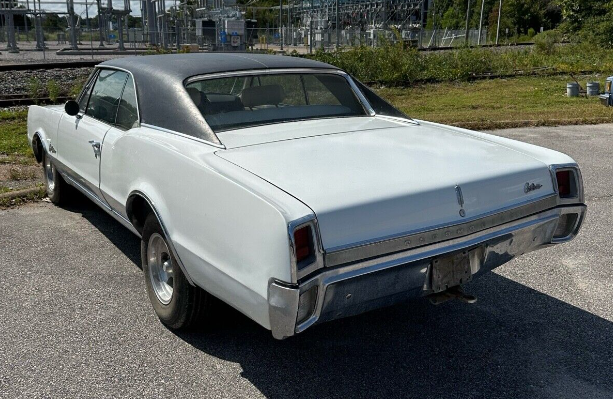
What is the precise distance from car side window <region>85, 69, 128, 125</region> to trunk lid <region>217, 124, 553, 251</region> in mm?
1575

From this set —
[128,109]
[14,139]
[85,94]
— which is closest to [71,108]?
[85,94]

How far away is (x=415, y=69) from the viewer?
65.9 feet

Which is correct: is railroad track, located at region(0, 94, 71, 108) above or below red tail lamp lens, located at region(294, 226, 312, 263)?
below

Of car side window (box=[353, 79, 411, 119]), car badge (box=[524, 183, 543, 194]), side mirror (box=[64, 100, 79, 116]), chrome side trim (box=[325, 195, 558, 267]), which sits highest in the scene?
car side window (box=[353, 79, 411, 119])

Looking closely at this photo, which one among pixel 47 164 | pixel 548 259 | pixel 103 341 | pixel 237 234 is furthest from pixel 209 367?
pixel 47 164

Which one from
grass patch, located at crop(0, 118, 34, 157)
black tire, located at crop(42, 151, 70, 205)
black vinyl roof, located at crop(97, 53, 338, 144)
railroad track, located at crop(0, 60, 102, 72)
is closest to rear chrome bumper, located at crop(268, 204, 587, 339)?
black vinyl roof, located at crop(97, 53, 338, 144)

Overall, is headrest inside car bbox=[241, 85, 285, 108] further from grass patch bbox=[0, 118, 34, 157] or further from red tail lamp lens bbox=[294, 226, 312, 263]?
grass patch bbox=[0, 118, 34, 157]

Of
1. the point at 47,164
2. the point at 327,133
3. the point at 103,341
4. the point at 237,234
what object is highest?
the point at 327,133

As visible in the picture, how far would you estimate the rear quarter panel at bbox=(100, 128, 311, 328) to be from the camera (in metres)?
2.66

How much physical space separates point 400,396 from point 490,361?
64 cm

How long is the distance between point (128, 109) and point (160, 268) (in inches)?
47.8

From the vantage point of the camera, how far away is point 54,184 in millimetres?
6094

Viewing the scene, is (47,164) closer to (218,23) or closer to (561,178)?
(561,178)

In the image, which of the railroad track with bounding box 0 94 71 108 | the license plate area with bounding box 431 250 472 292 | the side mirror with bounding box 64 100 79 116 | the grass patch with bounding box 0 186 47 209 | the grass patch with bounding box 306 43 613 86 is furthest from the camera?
the grass patch with bounding box 306 43 613 86
